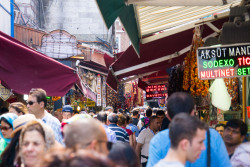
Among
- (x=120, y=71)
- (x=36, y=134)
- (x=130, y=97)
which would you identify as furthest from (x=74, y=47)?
(x=130, y=97)

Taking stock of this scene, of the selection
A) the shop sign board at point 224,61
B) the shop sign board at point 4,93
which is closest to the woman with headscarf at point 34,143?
the shop sign board at point 224,61

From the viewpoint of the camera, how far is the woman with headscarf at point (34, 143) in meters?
3.58

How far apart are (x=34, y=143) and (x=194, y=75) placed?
4.81 meters

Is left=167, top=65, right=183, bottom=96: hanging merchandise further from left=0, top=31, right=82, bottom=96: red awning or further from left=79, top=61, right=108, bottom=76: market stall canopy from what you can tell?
left=79, top=61, right=108, bottom=76: market stall canopy

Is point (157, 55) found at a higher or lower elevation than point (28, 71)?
higher

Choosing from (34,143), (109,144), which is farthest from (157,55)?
A: (109,144)

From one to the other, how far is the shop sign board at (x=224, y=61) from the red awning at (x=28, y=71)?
311 centimetres

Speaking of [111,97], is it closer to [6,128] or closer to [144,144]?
[144,144]

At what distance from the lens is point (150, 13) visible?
737 centimetres

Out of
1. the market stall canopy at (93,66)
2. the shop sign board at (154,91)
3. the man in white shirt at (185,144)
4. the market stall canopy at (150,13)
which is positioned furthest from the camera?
the market stall canopy at (93,66)

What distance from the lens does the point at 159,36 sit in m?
8.72

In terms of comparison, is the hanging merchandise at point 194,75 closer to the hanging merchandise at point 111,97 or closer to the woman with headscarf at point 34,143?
the woman with headscarf at point 34,143

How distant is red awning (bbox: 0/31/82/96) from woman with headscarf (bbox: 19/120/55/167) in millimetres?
3009

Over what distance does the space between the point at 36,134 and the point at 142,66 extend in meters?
7.41
